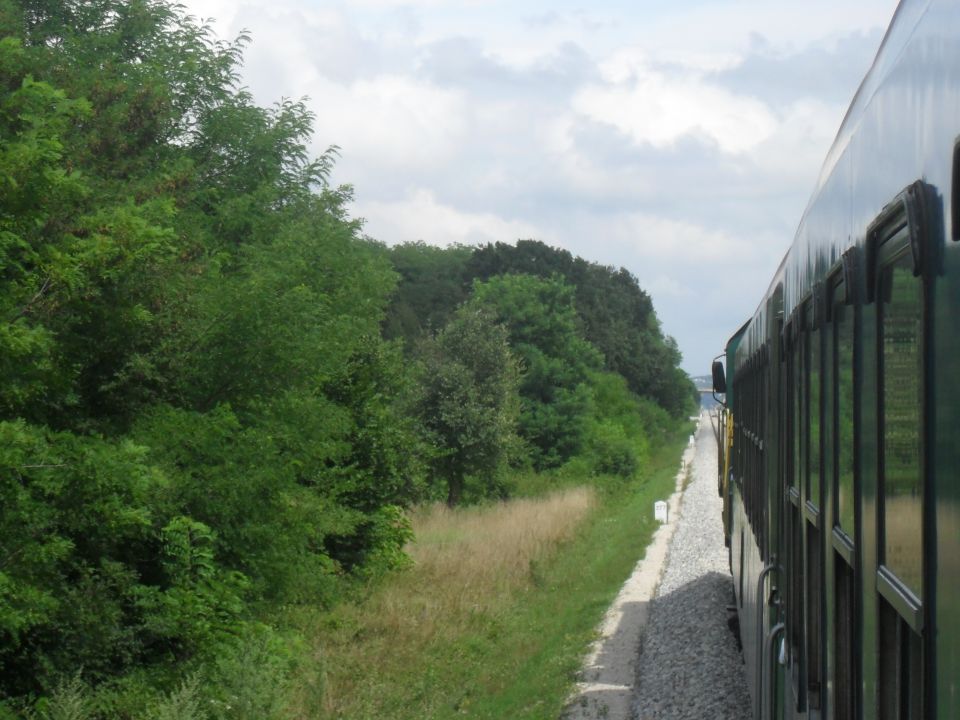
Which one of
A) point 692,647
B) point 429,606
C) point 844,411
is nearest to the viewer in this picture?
point 844,411

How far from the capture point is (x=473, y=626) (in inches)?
690

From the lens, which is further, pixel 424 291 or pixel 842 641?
pixel 424 291

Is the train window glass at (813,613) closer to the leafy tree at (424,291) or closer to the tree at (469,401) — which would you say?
the tree at (469,401)

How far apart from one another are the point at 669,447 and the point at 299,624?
239 ft

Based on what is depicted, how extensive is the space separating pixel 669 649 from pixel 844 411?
12.4m

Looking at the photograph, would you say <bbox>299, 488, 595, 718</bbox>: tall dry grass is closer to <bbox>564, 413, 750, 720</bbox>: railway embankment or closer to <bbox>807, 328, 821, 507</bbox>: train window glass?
<bbox>564, 413, 750, 720</bbox>: railway embankment

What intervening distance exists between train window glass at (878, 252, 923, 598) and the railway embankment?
368 inches

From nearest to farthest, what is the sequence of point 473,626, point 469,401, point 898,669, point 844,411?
point 898,669
point 844,411
point 473,626
point 469,401

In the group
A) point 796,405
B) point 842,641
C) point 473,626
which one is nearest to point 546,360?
point 473,626

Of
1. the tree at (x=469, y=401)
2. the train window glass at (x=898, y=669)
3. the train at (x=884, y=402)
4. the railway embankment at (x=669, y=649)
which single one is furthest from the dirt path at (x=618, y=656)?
the tree at (x=469, y=401)

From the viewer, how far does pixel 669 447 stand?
3450 inches

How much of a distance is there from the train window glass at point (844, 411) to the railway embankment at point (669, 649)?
853 centimetres

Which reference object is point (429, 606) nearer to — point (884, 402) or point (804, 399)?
point (804, 399)

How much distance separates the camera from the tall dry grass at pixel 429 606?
47.1ft
